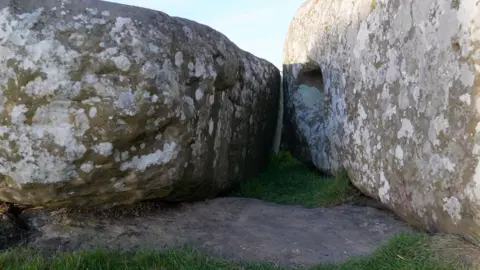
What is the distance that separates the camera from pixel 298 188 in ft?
14.4

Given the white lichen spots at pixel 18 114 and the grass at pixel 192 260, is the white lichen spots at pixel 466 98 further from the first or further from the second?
the white lichen spots at pixel 18 114

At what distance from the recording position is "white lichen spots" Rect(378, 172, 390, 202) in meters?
3.14

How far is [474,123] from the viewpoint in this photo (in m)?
2.21

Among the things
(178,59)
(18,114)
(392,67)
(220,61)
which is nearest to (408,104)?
(392,67)

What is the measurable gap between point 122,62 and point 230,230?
1.33 m

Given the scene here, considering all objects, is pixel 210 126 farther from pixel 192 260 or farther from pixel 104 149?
pixel 192 260

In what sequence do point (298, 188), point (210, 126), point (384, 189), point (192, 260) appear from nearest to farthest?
point (192, 260)
point (384, 189)
point (210, 126)
point (298, 188)

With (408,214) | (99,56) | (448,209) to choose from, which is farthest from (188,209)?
(448,209)

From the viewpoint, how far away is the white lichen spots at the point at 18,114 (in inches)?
96.3

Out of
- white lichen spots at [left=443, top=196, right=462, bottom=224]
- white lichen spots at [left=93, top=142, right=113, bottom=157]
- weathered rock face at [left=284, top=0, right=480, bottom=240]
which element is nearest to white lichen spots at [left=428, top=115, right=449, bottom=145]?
weathered rock face at [left=284, top=0, right=480, bottom=240]

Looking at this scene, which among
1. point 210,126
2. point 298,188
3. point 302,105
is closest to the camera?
point 210,126

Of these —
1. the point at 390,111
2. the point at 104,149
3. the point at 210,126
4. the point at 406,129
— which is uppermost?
the point at 390,111

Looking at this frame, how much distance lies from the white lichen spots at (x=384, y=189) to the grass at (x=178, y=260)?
0.66m

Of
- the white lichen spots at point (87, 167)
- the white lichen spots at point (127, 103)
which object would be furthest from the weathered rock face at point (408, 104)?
the white lichen spots at point (87, 167)
